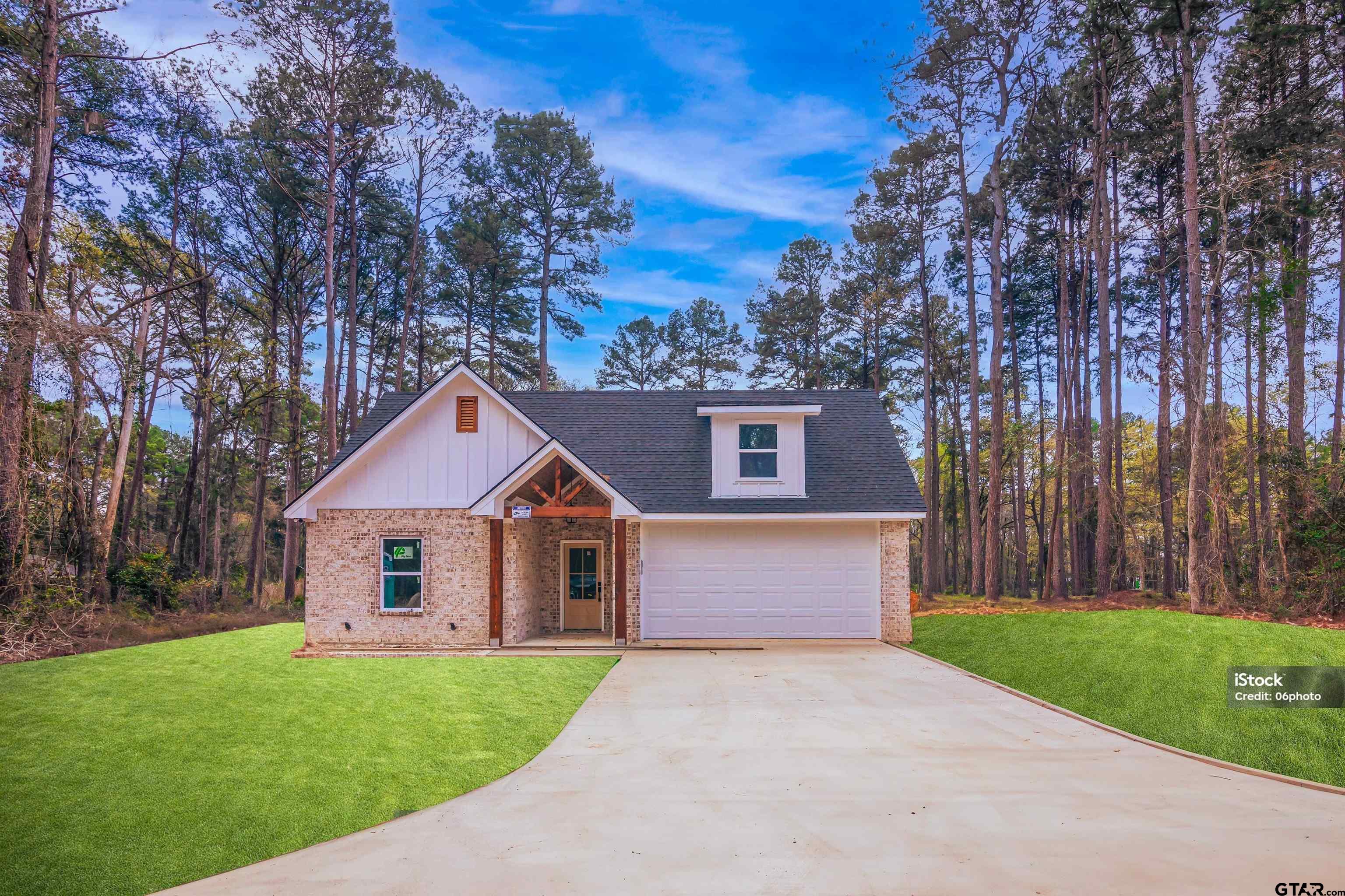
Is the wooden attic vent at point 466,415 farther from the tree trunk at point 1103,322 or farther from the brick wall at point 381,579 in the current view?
the tree trunk at point 1103,322

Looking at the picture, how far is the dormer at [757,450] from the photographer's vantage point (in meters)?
14.7

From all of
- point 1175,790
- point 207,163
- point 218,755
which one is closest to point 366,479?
point 218,755

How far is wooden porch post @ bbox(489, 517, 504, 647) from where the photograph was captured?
1297 centimetres

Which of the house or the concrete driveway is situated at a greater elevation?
the house

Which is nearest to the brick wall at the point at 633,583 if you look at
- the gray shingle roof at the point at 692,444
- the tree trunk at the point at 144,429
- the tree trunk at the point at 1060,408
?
the gray shingle roof at the point at 692,444

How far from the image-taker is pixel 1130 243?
851 inches

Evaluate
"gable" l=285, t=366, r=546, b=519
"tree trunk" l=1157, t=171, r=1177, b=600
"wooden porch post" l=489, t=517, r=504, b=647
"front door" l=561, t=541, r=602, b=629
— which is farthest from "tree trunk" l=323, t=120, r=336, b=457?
"tree trunk" l=1157, t=171, r=1177, b=600

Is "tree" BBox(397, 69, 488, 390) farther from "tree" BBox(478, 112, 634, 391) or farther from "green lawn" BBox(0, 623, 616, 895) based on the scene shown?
"green lawn" BBox(0, 623, 616, 895)

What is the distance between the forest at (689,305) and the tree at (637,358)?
16 cm

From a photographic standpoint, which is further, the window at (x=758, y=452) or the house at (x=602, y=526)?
the window at (x=758, y=452)

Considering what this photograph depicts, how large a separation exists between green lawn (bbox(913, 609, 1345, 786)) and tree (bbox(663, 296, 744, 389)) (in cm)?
2102

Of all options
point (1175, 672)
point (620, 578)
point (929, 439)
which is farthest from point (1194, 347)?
point (929, 439)

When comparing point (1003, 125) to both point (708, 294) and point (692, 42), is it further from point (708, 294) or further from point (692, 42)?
point (708, 294)

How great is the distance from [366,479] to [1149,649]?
43.9 ft
